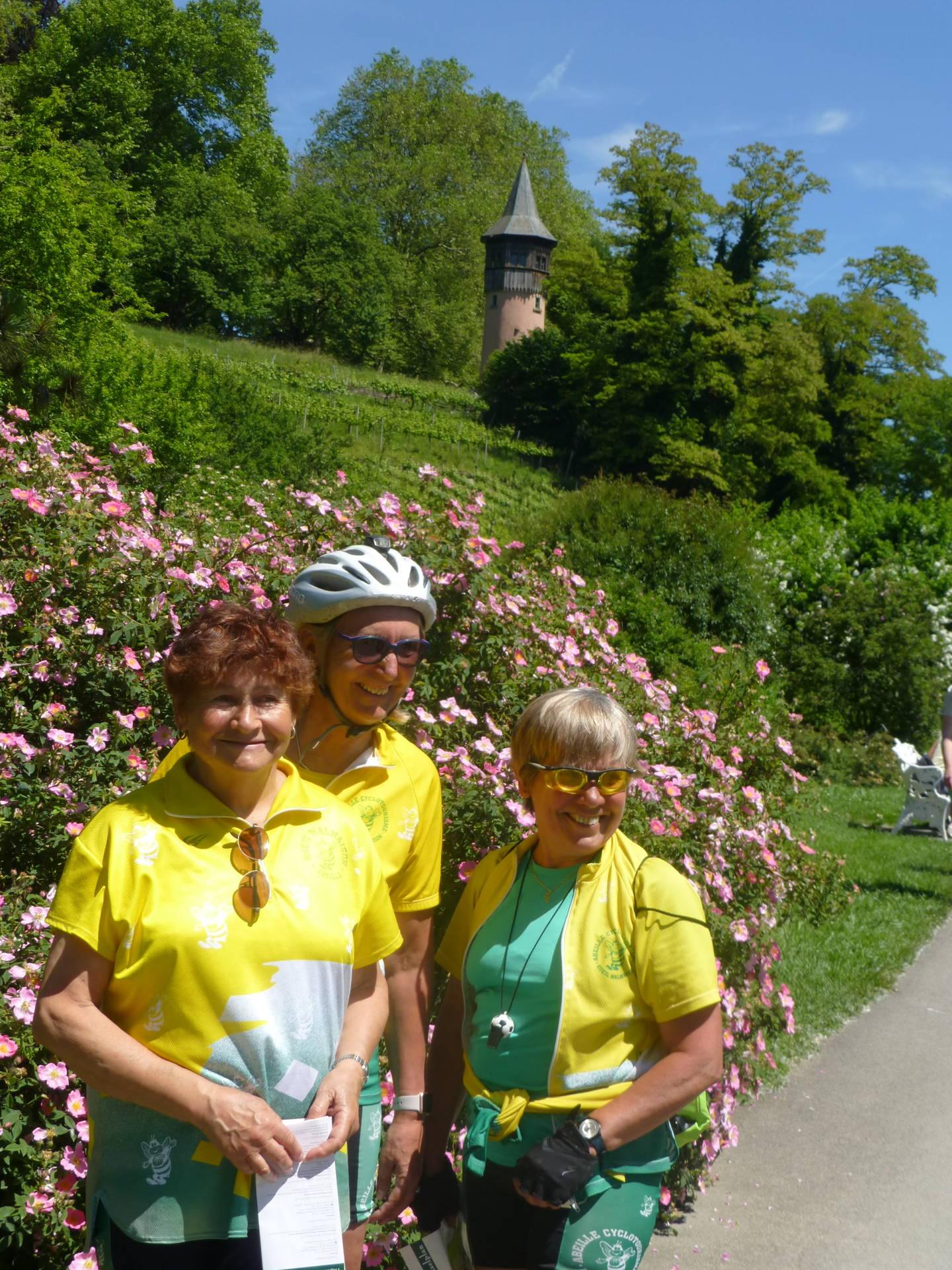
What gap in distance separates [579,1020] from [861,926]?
645 cm

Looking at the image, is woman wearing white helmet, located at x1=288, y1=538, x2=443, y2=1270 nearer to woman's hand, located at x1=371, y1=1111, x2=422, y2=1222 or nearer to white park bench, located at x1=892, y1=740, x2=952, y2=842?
woman's hand, located at x1=371, y1=1111, x2=422, y2=1222

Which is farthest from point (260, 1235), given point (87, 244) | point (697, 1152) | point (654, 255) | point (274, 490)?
point (654, 255)

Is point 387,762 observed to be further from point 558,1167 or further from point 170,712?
point 170,712

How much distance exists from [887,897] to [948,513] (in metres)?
20.5

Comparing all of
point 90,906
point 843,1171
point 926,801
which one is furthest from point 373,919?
point 926,801

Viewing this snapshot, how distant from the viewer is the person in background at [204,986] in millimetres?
1971

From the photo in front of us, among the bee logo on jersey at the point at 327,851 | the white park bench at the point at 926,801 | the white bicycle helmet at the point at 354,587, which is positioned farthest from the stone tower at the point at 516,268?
the bee logo on jersey at the point at 327,851

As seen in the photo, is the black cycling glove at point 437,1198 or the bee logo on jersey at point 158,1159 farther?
the black cycling glove at point 437,1198

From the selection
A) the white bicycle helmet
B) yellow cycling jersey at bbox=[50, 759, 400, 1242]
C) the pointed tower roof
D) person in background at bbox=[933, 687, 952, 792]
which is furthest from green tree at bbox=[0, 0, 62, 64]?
yellow cycling jersey at bbox=[50, 759, 400, 1242]

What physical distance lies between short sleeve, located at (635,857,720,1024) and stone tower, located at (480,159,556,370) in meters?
62.8

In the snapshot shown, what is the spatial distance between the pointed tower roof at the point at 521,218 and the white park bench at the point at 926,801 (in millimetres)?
55374

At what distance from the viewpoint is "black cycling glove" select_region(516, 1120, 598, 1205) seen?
2.18 m

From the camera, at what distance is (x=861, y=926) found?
26.9 feet

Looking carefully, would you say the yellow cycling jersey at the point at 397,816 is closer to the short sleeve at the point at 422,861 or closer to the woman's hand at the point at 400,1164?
the short sleeve at the point at 422,861
